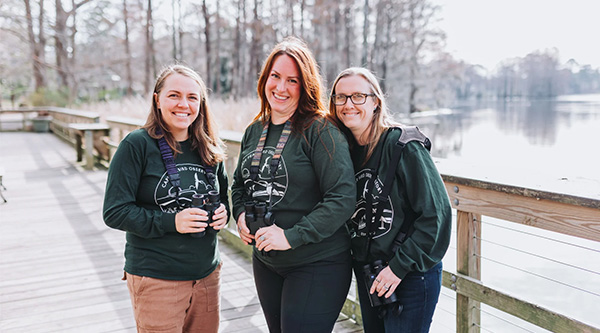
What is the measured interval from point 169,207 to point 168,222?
70 mm

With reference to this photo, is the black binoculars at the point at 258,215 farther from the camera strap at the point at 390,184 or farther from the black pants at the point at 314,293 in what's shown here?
the camera strap at the point at 390,184

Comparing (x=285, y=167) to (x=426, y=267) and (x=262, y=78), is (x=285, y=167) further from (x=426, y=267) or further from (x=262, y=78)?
(x=426, y=267)

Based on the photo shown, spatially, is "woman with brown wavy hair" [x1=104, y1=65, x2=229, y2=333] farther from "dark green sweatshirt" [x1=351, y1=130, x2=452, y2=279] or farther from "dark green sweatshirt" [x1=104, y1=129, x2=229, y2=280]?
"dark green sweatshirt" [x1=351, y1=130, x2=452, y2=279]

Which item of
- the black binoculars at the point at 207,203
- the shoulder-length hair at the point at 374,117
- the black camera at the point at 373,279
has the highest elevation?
the shoulder-length hair at the point at 374,117

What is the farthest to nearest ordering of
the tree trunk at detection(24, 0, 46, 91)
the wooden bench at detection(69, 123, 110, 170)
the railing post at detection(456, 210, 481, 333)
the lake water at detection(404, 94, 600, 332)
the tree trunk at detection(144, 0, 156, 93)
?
the tree trunk at detection(24, 0, 46, 91), the tree trunk at detection(144, 0, 156, 93), the wooden bench at detection(69, 123, 110, 170), the railing post at detection(456, 210, 481, 333), the lake water at detection(404, 94, 600, 332)

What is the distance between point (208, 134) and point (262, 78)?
0.31 meters

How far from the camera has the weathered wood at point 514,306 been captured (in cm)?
153

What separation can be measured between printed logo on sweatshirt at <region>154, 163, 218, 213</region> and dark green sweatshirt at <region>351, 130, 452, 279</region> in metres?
0.62

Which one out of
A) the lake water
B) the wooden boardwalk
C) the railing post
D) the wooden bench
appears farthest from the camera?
the wooden bench

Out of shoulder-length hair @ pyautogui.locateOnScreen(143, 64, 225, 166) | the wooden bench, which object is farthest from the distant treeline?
shoulder-length hair @ pyautogui.locateOnScreen(143, 64, 225, 166)

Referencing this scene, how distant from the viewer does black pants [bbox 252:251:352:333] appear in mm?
1594

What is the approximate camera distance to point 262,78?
1740mm

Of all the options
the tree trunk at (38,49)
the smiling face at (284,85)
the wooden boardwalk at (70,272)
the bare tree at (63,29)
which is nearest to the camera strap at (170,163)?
the smiling face at (284,85)

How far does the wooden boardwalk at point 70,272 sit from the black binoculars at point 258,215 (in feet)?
4.16
